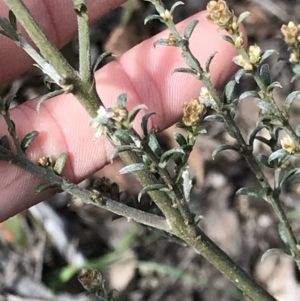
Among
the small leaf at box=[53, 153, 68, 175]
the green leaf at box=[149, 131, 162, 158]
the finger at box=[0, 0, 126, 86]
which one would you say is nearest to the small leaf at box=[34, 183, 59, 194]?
the small leaf at box=[53, 153, 68, 175]

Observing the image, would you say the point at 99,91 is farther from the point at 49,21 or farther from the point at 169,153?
the point at 169,153

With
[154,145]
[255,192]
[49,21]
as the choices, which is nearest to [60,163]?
[154,145]

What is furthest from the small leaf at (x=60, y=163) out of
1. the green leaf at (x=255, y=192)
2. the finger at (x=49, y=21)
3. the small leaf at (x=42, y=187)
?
the finger at (x=49, y=21)

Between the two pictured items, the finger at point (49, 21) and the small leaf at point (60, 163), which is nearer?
the small leaf at point (60, 163)

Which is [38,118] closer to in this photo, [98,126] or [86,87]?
[86,87]

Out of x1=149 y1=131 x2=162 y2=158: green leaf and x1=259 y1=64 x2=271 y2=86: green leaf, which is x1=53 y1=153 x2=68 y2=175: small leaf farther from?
x1=259 y1=64 x2=271 y2=86: green leaf

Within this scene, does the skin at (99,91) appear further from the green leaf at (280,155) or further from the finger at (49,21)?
the green leaf at (280,155)

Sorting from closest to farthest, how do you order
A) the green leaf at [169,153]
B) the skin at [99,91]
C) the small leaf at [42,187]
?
the green leaf at [169,153], the small leaf at [42,187], the skin at [99,91]
